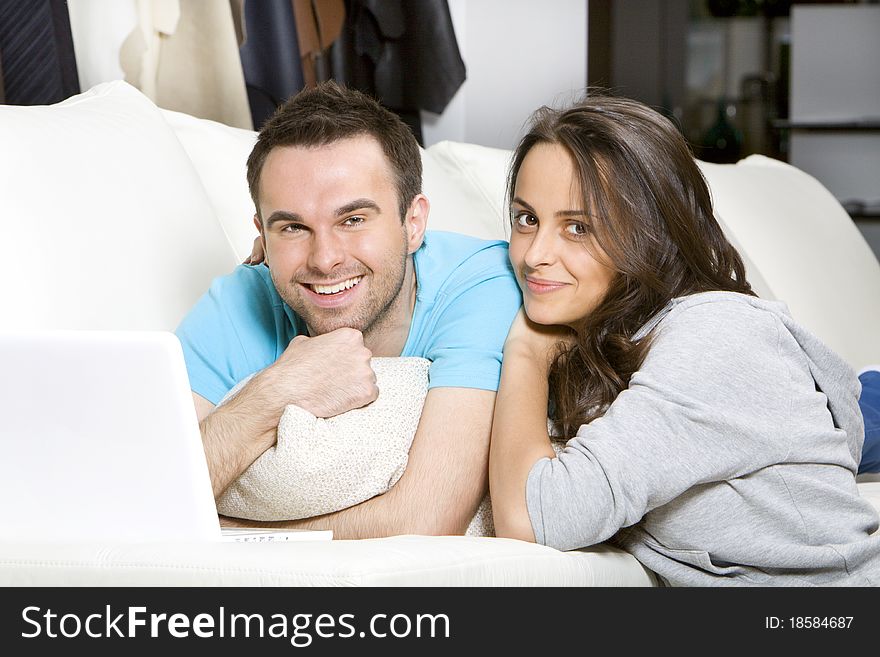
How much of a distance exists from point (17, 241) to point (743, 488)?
2.85 ft

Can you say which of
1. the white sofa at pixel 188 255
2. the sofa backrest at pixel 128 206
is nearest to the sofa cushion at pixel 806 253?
the white sofa at pixel 188 255

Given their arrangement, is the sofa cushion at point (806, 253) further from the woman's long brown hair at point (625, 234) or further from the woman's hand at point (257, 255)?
the woman's hand at point (257, 255)

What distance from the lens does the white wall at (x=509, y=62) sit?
343cm

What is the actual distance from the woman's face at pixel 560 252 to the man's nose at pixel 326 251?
0.23 meters

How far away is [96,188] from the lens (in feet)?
4.43

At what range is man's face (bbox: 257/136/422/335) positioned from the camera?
49.1 inches

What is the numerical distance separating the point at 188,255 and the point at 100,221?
6.1 inches

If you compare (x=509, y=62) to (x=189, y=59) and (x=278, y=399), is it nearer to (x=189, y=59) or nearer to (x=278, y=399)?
(x=189, y=59)

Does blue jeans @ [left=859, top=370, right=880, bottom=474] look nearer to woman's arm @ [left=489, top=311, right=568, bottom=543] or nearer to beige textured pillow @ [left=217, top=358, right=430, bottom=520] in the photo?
woman's arm @ [left=489, top=311, right=568, bottom=543]

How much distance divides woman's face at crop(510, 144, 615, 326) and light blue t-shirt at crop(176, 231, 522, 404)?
0.25 feet

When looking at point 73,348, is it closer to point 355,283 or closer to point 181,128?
point 355,283

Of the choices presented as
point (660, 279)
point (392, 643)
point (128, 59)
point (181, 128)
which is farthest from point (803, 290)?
point (392, 643)

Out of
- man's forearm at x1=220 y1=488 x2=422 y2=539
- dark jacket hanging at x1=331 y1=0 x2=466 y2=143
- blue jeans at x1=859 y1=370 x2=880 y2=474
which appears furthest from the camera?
dark jacket hanging at x1=331 y1=0 x2=466 y2=143

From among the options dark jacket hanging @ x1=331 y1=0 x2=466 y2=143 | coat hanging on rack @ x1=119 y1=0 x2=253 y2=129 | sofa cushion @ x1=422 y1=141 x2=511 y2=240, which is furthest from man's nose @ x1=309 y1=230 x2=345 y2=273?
dark jacket hanging @ x1=331 y1=0 x2=466 y2=143
